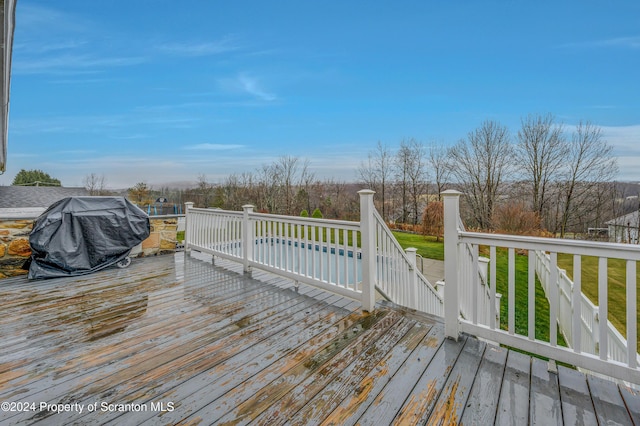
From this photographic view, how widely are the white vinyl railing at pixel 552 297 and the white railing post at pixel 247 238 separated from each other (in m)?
2.77

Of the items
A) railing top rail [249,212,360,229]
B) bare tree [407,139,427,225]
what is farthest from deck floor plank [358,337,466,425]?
bare tree [407,139,427,225]

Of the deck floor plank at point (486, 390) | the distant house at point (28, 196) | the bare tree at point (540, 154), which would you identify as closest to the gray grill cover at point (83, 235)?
the deck floor plank at point (486, 390)

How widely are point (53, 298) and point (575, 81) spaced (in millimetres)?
14541

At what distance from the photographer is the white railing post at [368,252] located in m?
2.91

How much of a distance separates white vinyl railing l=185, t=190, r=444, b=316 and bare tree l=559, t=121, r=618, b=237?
36.9ft

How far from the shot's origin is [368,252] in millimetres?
2943

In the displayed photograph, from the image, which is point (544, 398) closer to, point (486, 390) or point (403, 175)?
point (486, 390)

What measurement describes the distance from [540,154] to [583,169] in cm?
163

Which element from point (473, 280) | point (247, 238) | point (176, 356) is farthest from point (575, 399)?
point (247, 238)

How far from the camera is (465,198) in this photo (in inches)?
575

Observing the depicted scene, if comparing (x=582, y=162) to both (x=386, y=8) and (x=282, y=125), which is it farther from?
(x=282, y=125)

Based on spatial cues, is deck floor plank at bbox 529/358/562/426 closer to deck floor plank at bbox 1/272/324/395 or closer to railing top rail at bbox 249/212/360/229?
railing top rail at bbox 249/212/360/229

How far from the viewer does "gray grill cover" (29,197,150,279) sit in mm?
4004

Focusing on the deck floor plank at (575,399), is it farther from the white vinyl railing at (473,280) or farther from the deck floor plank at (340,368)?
the deck floor plank at (340,368)
